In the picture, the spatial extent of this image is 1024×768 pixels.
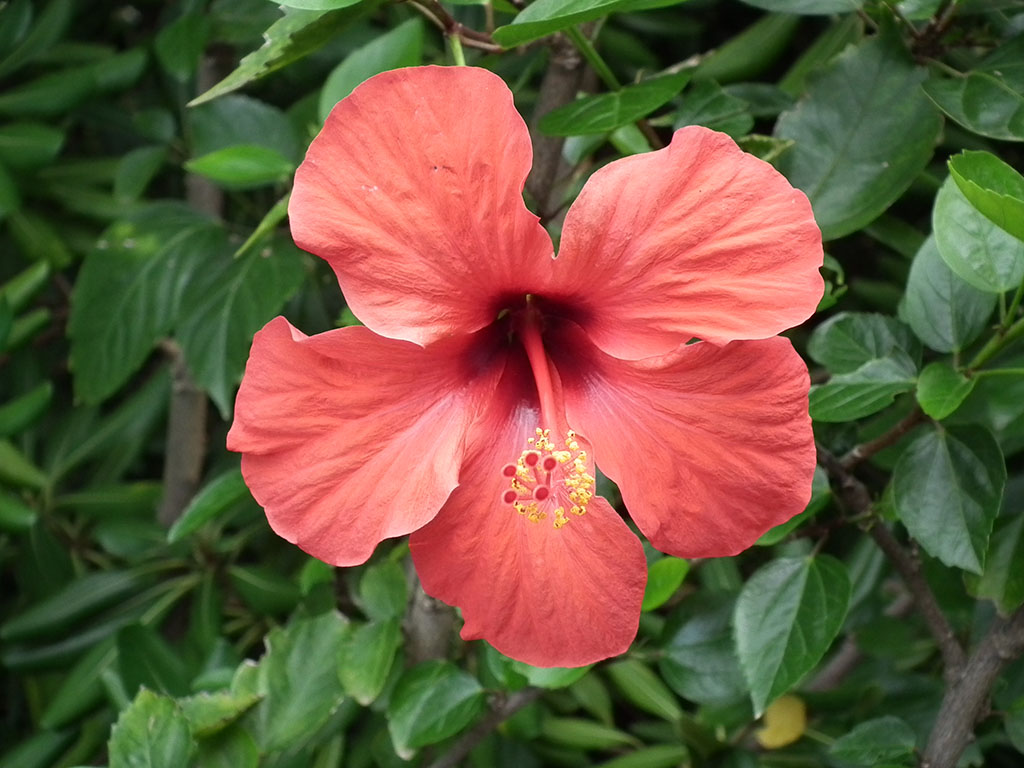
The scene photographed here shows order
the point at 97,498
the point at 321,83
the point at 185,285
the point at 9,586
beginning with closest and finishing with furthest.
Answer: the point at 185,285 < the point at 321,83 < the point at 97,498 < the point at 9,586

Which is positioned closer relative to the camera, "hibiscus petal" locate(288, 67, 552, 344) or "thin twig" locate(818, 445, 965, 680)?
"hibiscus petal" locate(288, 67, 552, 344)

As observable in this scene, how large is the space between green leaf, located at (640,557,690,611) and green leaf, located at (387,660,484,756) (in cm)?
19

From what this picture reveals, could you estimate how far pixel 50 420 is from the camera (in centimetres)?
164

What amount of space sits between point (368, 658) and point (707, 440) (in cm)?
43

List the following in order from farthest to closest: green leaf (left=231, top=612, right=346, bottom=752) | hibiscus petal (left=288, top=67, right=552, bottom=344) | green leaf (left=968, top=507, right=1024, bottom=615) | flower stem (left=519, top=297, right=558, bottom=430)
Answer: green leaf (left=231, top=612, right=346, bottom=752), green leaf (left=968, top=507, right=1024, bottom=615), flower stem (left=519, top=297, right=558, bottom=430), hibiscus petal (left=288, top=67, right=552, bottom=344)

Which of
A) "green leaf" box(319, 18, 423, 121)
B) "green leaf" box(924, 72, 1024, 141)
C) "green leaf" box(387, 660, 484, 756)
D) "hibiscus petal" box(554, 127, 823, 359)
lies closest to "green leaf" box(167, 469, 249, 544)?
"green leaf" box(387, 660, 484, 756)

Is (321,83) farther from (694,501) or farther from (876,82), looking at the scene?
(694,501)

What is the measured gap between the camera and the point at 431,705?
0.91m

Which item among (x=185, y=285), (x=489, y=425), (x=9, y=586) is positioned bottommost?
(x=9, y=586)

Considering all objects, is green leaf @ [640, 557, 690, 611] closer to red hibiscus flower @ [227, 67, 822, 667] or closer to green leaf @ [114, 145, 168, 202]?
red hibiscus flower @ [227, 67, 822, 667]

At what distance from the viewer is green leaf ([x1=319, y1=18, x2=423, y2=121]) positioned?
0.88m

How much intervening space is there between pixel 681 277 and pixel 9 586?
165 centimetres

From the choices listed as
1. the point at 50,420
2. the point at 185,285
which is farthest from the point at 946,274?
the point at 50,420

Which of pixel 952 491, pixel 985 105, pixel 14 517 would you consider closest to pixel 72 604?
pixel 14 517
